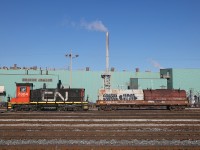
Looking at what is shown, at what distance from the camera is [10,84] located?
211 feet

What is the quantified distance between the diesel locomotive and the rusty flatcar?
4059 mm

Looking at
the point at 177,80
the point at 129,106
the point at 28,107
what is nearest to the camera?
the point at 28,107

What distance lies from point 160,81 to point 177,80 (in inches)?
180

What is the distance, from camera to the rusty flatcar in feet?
123

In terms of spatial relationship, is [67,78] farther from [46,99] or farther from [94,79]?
[46,99]

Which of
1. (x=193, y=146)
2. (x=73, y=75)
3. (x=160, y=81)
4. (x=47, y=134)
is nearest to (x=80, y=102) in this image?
(x=47, y=134)

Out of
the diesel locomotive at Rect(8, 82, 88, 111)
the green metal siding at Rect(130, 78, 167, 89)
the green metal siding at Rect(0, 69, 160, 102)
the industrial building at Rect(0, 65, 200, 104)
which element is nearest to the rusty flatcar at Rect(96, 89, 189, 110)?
the diesel locomotive at Rect(8, 82, 88, 111)

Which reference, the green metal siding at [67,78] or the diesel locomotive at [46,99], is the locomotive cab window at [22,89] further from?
the green metal siding at [67,78]

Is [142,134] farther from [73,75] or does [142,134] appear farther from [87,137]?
[73,75]

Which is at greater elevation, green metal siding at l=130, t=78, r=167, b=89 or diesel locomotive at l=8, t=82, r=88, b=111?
green metal siding at l=130, t=78, r=167, b=89

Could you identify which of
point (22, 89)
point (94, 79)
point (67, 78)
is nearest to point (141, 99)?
point (22, 89)

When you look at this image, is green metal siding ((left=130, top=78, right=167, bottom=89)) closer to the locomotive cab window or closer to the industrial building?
the industrial building

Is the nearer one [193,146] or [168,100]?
[193,146]

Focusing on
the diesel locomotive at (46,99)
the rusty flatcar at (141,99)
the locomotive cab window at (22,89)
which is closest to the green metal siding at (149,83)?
the rusty flatcar at (141,99)
